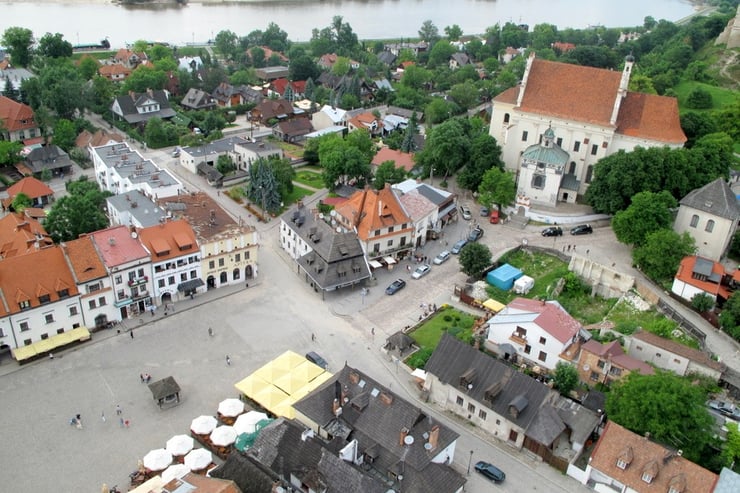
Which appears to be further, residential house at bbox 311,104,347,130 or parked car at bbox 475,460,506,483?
residential house at bbox 311,104,347,130

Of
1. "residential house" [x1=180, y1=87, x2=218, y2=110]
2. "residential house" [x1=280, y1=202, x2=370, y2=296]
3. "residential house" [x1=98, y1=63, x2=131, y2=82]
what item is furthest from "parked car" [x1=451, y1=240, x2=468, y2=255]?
"residential house" [x1=98, y1=63, x2=131, y2=82]

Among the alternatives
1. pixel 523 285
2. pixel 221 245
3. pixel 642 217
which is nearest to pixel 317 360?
pixel 221 245

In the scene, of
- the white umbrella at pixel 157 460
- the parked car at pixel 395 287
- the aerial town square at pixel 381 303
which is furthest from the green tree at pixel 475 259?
the white umbrella at pixel 157 460

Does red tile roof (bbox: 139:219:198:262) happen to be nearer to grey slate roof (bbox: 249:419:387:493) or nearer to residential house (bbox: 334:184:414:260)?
residential house (bbox: 334:184:414:260)

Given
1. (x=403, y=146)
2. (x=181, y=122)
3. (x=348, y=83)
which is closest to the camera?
(x=403, y=146)

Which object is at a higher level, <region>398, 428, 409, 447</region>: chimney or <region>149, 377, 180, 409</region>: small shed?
<region>398, 428, 409, 447</region>: chimney

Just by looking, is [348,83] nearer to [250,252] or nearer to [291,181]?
[291,181]

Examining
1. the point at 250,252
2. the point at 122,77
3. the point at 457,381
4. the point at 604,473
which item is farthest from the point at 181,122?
the point at 604,473
